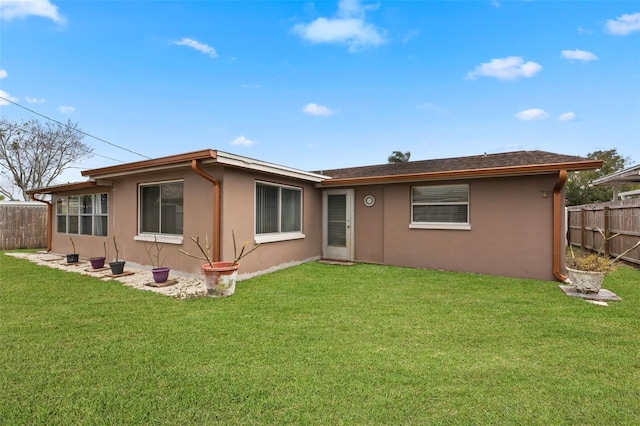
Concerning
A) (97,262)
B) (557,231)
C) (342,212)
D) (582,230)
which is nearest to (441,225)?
(557,231)

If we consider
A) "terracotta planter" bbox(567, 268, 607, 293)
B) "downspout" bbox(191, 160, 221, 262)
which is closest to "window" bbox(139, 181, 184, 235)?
"downspout" bbox(191, 160, 221, 262)

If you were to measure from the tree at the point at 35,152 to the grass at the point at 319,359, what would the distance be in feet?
65.6

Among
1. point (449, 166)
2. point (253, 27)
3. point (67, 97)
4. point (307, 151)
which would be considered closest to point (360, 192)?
point (449, 166)

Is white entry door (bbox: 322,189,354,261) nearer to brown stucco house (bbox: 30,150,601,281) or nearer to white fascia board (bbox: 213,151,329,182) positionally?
brown stucco house (bbox: 30,150,601,281)

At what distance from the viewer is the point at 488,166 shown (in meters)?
7.12

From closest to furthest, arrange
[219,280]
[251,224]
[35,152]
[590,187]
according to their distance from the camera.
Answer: [219,280], [251,224], [35,152], [590,187]

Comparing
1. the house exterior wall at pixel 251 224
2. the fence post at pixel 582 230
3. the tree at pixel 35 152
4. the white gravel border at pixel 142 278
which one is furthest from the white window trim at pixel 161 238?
the tree at pixel 35 152

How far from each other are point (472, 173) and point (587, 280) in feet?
9.48

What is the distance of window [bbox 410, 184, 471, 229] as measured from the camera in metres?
7.27

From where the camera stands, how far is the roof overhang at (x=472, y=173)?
581 cm

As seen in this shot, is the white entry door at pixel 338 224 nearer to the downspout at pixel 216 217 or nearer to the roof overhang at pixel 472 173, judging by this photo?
the roof overhang at pixel 472 173

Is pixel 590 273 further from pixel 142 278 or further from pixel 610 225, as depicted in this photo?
pixel 142 278

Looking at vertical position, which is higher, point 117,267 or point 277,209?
point 277,209

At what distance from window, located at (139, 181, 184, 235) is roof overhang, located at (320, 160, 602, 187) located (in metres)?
3.97
